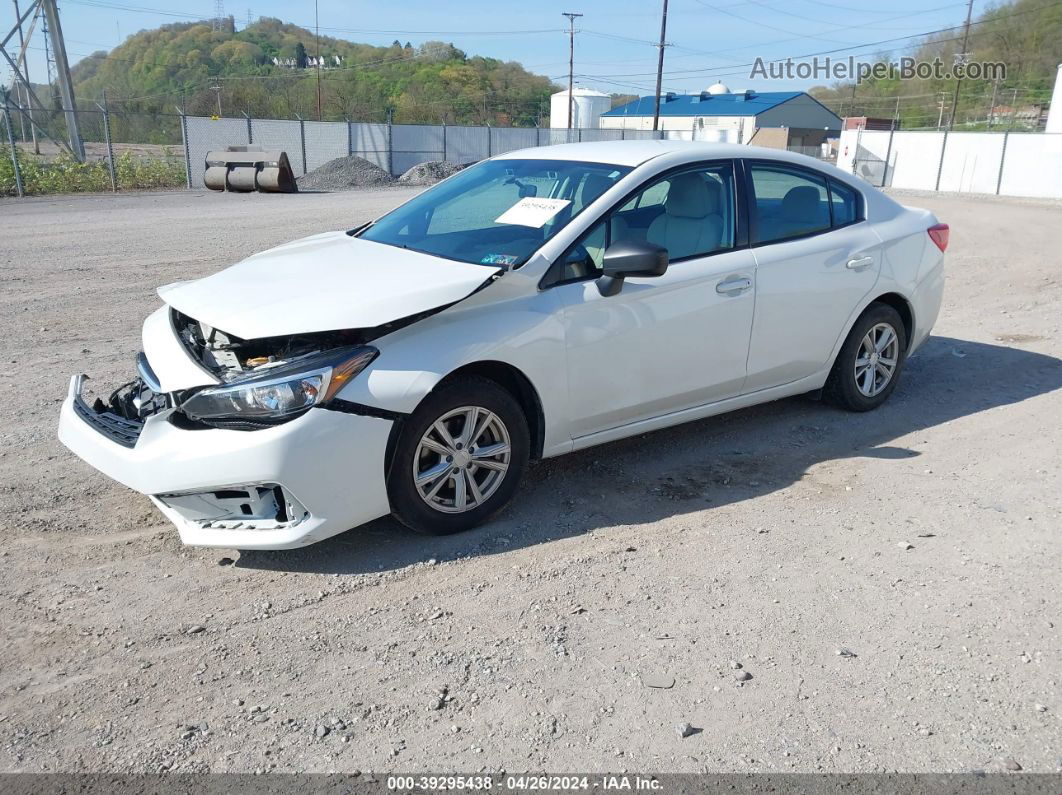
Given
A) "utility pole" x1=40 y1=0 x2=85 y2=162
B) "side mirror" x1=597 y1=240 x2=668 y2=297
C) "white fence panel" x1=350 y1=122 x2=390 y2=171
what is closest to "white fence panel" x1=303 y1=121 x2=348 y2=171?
"white fence panel" x1=350 y1=122 x2=390 y2=171

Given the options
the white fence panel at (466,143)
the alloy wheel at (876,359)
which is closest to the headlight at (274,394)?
the alloy wheel at (876,359)

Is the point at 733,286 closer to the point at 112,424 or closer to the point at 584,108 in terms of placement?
the point at 112,424

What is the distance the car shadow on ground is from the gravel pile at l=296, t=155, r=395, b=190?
27361mm

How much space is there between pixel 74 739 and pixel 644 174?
3.56 metres

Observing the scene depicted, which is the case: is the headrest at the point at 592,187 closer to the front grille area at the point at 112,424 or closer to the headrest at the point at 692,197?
the headrest at the point at 692,197

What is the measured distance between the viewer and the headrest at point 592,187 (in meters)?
4.58

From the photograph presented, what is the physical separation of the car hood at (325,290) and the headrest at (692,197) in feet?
4.03

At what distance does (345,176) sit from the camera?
107ft

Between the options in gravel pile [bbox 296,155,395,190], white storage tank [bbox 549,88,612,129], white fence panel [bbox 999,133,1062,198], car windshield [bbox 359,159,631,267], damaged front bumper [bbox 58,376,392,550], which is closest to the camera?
damaged front bumper [bbox 58,376,392,550]

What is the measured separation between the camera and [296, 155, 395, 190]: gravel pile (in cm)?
3178

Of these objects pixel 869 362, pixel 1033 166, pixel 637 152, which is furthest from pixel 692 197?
pixel 1033 166

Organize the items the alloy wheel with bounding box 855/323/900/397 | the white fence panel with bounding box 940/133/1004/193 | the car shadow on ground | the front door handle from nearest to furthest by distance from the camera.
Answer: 1. the car shadow on ground
2. the front door handle
3. the alloy wheel with bounding box 855/323/900/397
4. the white fence panel with bounding box 940/133/1004/193

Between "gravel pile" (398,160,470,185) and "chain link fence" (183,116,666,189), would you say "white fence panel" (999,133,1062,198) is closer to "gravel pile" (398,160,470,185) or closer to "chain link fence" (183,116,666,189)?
"chain link fence" (183,116,666,189)

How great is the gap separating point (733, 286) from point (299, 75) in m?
99.7
